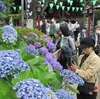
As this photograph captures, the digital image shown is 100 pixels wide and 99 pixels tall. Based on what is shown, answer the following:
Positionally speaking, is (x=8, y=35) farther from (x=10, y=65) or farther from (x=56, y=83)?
(x=10, y=65)

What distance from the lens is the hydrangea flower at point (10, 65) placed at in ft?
4.39

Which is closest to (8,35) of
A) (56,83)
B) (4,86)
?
(56,83)

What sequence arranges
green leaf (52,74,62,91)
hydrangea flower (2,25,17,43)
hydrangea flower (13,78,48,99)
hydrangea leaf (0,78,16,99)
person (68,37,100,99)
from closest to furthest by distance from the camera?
1. hydrangea flower (13,78,48,99)
2. hydrangea leaf (0,78,16,99)
3. green leaf (52,74,62,91)
4. hydrangea flower (2,25,17,43)
5. person (68,37,100,99)

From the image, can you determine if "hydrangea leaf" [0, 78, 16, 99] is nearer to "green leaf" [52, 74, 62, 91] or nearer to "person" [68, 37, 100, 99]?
"green leaf" [52, 74, 62, 91]

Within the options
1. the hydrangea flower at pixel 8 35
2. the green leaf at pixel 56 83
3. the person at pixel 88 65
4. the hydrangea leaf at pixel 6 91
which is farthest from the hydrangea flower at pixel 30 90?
the person at pixel 88 65

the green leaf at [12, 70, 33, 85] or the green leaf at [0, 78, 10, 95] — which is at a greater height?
the green leaf at [12, 70, 33, 85]

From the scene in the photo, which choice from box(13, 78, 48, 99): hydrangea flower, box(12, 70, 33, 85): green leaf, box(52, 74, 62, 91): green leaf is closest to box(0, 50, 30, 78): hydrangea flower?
box(12, 70, 33, 85): green leaf

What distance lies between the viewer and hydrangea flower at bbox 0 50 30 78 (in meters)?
1.34

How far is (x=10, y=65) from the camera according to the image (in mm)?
1342

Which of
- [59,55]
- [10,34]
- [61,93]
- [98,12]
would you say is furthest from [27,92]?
[98,12]

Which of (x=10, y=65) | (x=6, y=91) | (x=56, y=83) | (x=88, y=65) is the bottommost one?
(x=88, y=65)

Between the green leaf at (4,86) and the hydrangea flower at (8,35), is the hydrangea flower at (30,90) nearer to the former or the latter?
the green leaf at (4,86)

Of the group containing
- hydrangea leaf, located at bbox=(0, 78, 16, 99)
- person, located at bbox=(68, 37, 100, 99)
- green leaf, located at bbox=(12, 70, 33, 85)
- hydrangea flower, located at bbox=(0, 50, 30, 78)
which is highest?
hydrangea flower, located at bbox=(0, 50, 30, 78)

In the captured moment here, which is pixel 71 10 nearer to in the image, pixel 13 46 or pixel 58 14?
pixel 58 14
